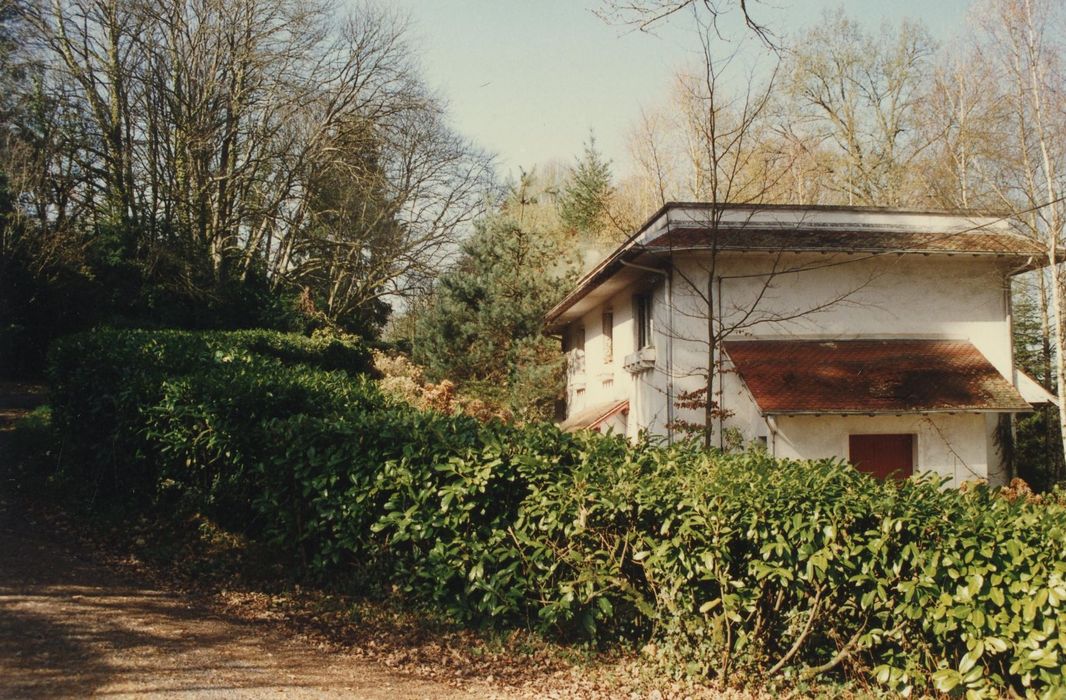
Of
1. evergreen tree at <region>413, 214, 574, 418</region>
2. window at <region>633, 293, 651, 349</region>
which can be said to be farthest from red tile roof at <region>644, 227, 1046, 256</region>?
evergreen tree at <region>413, 214, 574, 418</region>

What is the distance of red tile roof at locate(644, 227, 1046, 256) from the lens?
16.2 meters

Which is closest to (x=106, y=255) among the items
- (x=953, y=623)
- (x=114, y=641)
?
(x=114, y=641)

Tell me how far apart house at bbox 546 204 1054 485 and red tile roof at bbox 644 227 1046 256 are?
0.05 m

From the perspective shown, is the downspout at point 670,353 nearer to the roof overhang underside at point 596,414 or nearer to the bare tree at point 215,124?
the roof overhang underside at point 596,414

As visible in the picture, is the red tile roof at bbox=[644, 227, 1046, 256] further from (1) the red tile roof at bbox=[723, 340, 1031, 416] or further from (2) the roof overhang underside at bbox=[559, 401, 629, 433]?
(2) the roof overhang underside at bbox=[559, 401, 629, 433]

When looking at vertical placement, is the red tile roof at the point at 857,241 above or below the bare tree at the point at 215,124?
below

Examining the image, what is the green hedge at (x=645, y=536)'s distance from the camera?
15.9 ft

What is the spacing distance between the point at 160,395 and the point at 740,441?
11.1 metres

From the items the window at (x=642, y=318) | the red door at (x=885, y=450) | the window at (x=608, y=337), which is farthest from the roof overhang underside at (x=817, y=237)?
the red door at (x=885, y=450)

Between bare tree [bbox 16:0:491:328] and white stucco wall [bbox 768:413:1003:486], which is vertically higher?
bare tree [bbox 16:0:491:328]

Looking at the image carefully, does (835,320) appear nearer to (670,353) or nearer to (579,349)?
(670,353)

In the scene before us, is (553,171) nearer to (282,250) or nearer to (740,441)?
(282,250)

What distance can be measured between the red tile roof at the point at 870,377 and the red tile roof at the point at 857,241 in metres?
2.06

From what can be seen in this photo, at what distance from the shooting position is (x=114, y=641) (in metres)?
5.39
